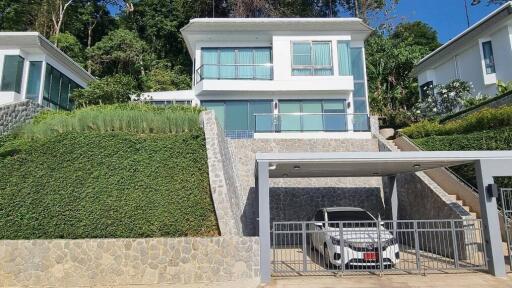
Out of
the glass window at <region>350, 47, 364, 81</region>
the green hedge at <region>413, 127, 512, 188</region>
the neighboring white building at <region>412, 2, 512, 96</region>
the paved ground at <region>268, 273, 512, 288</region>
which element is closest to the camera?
the paved ground at <region>268, 273, 512, 288</region>

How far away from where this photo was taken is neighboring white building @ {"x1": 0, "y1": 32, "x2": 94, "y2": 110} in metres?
19.1

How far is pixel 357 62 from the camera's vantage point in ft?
77.8

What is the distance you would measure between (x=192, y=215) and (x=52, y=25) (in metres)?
31.2

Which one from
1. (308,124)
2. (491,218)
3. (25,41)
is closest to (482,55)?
(308,124)

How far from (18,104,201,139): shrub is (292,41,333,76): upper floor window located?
9980 millimetres

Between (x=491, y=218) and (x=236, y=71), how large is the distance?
1554cm

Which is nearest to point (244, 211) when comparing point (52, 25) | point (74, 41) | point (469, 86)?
point (469, 86)

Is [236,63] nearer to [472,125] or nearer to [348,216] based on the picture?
[472,125]

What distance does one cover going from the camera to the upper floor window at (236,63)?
22.2m

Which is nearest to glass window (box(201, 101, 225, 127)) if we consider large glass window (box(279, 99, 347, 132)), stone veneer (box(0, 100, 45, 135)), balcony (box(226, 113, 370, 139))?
balcony (box(226, 113, 370, 139))

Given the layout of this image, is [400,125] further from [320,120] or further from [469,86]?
[320,120]

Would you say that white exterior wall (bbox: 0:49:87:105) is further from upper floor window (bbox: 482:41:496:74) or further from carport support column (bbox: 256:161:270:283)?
upper floor window (bbox: 482:41:496:74)

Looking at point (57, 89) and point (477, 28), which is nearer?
point (57, 89)

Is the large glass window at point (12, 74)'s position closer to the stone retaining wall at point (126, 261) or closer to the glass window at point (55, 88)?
the glass window at point (55, 88)
